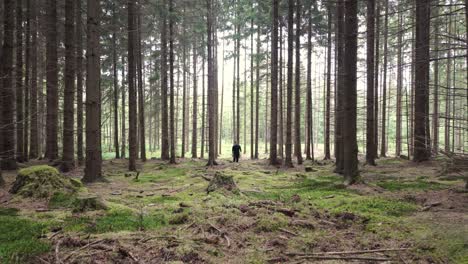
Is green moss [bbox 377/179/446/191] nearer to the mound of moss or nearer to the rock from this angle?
the rock

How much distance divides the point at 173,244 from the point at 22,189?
5.04 meters

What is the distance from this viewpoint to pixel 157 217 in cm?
580

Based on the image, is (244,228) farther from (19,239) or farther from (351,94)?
(351,94)

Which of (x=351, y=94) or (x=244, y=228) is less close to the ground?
(x=351, y=94)

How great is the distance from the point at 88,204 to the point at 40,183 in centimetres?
218

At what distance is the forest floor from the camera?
4.03 m

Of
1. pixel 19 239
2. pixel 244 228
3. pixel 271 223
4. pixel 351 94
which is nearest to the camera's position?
pixel 19 239

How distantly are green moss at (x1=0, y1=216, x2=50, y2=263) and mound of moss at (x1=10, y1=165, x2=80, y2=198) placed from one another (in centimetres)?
176

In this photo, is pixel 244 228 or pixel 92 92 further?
pixel 92 92

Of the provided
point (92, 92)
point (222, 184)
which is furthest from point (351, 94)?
point (92, 92)

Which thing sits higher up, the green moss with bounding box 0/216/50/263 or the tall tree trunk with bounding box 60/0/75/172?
the tall tree trunk with bounding box 60/0/75/172

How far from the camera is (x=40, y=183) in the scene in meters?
7.48

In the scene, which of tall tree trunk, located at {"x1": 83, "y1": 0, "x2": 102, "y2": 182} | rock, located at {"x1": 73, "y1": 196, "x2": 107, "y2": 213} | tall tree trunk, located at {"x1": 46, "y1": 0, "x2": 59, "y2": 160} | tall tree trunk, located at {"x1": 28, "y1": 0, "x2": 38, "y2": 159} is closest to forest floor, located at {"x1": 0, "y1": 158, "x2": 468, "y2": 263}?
rock, located at {"x1": 73, "y1": 196, "x2": 107, "y2": 213}

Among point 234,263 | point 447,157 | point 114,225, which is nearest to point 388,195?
point 447,157
